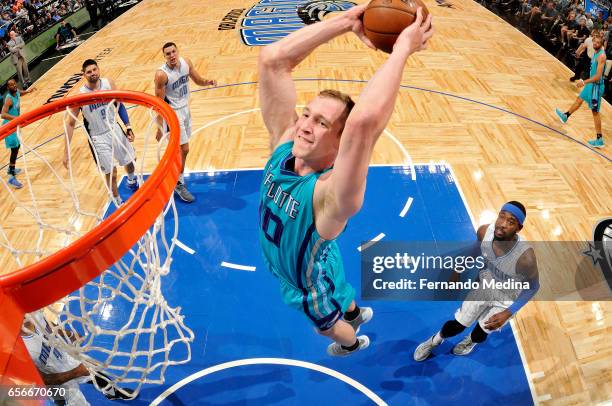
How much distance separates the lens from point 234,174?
235 inches

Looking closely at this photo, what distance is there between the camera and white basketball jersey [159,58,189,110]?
5125 millimetres

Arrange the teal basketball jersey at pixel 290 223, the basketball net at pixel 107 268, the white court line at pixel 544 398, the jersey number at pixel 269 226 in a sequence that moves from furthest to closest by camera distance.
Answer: the white court line at pixel 544 398 < the basketball net at pixel 107 268 < the jersey number at pixel 269 226 < the teal basketball jersey at pixel 290 223

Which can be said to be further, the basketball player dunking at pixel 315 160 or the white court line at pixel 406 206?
the white court line at pixel 406 206

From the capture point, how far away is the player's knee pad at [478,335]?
11.4 feet

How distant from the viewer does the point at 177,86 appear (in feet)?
17.1

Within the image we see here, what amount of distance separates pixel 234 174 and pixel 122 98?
117 inches

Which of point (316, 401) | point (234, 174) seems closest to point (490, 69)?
point (234, 174)

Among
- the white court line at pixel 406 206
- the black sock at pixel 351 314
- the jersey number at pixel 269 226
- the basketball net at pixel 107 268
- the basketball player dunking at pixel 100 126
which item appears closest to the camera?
the jersey number at pixel 269 226

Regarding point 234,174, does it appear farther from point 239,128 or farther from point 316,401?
point 316,401

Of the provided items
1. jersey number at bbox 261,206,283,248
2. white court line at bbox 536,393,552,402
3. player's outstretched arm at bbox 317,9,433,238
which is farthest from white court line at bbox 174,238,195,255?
white court line at bbox 536,393,552,402

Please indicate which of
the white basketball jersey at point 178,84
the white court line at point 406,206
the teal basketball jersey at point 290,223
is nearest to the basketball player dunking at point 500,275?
the teal basketball jersey at point 290,223

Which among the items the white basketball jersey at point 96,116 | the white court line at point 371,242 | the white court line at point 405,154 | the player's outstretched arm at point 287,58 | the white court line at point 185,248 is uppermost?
the player's outstretched arm at point 287,58

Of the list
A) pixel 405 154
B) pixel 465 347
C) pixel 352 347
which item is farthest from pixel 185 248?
pixel 405 154

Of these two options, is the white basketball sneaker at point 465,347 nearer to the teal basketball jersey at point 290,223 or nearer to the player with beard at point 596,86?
the teal basketball jersey at point 290,223
